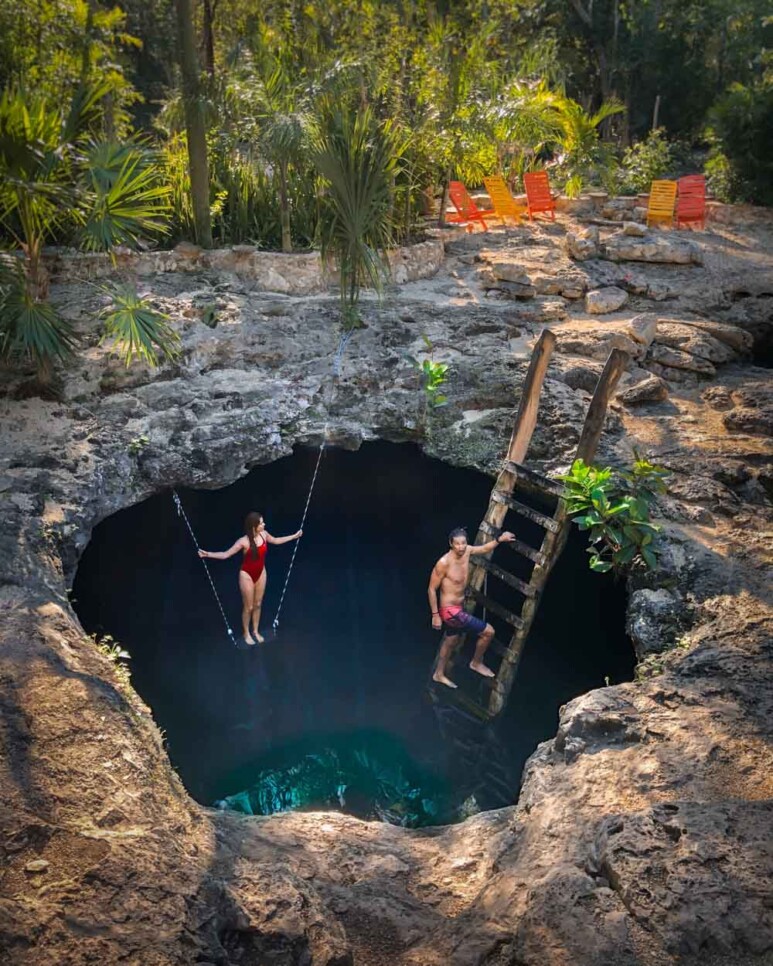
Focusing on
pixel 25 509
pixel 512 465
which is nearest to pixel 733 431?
pixel 512 465

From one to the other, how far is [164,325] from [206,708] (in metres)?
3.63

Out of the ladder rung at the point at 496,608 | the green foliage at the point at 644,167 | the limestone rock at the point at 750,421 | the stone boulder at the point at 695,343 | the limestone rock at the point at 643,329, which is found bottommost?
the ladder rung at the point at 496,608

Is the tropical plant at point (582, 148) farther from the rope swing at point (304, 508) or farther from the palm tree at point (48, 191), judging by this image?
the palm tree at point (48, 191)

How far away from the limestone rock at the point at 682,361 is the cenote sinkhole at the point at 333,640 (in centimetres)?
218

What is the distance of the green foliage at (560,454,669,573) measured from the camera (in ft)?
22.6

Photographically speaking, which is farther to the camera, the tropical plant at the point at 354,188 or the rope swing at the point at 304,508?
the tropical plant at the point at 354,188

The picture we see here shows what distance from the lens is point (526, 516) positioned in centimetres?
816

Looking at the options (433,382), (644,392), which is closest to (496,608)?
(433,382)

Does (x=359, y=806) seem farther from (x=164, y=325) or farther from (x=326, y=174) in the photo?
(x=326, y=174)

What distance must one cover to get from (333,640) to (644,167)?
11481 millimetres

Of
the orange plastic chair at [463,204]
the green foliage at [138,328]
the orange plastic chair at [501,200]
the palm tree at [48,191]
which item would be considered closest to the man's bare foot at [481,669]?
the green foliage at [138,328]

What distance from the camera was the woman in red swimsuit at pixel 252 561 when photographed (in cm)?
802

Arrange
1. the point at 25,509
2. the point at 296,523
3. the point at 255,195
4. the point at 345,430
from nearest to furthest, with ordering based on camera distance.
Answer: the point at 25,509, the point at 345,430, the point at 296,523, the point at 255,195

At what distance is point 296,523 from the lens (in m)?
9.90
